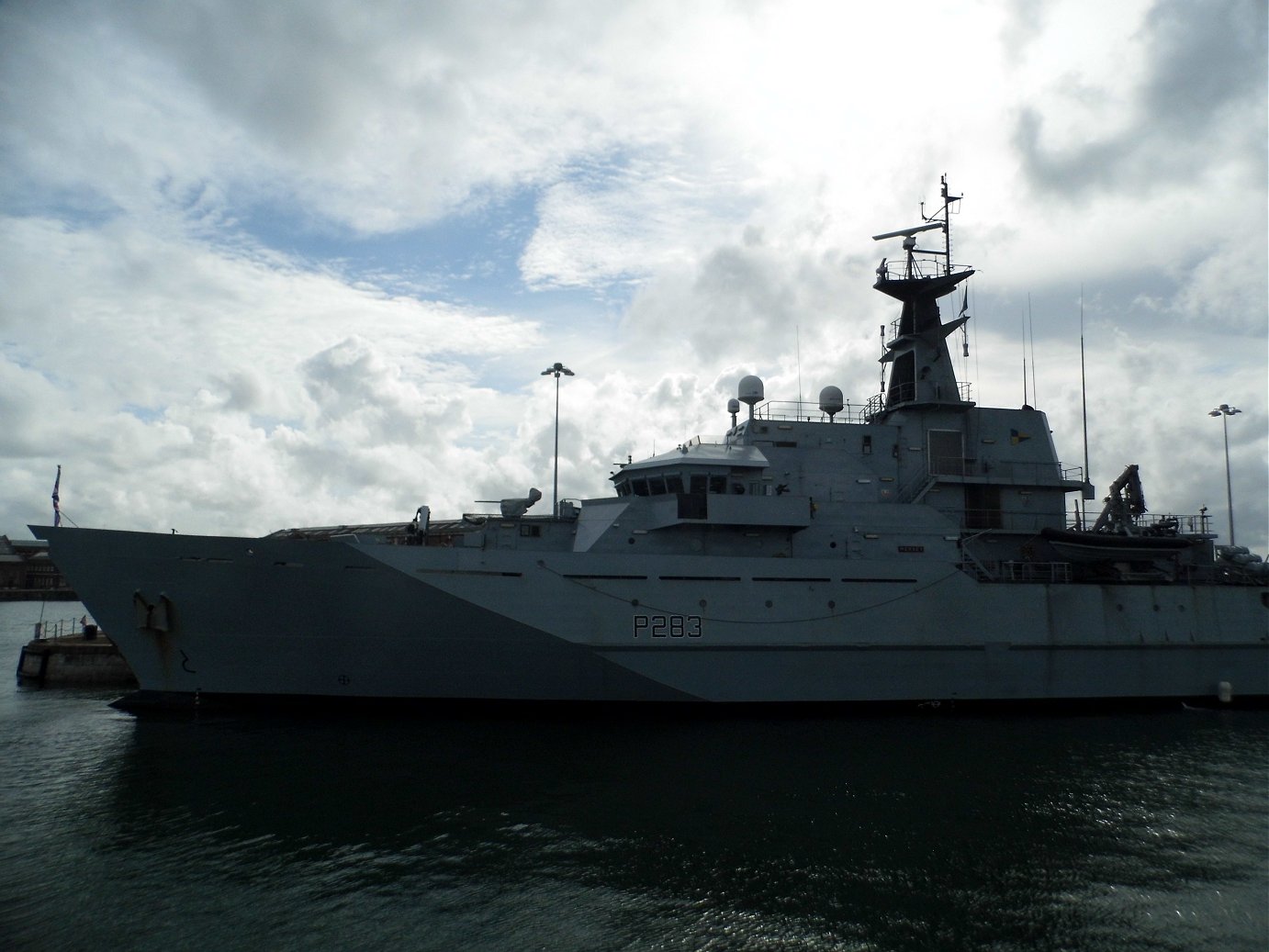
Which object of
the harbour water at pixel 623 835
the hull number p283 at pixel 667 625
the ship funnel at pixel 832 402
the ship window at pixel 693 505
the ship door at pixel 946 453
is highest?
the ship funnel at pixel 832 402

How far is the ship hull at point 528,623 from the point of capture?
559 inches

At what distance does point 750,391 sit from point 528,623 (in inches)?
299

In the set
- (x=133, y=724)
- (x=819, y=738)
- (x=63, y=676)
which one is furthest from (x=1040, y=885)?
(x=63, y=676)

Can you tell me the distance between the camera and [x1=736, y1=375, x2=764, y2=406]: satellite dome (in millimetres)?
17625

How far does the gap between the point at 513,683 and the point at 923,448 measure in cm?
1087

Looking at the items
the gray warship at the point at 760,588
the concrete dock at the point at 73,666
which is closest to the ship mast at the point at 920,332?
the gray warship at the point at 760,588

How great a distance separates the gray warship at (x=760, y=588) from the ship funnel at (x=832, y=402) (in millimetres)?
59

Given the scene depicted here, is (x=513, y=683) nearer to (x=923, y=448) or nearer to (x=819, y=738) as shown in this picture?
(x=819, y=738)

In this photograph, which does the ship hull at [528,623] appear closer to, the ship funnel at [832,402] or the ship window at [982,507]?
the ship window at [982,507]

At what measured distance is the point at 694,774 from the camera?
38.7 ft

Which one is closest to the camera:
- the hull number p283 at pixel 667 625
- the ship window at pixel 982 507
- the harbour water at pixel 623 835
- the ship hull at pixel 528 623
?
the harbour water at pixel 623 835

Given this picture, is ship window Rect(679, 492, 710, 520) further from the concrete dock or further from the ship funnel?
the concrete dock

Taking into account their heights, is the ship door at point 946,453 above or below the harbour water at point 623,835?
above

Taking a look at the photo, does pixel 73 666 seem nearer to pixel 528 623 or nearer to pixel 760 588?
pixel 528 623
